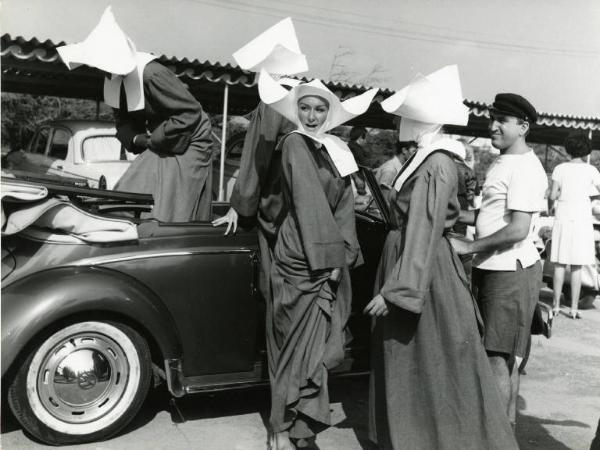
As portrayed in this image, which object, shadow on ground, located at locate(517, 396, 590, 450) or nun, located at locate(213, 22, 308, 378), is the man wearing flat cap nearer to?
shadow on ground, located at locate(517, 396, 590, 450)

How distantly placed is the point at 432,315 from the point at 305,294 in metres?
0.62

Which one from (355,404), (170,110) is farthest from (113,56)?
(355,404)

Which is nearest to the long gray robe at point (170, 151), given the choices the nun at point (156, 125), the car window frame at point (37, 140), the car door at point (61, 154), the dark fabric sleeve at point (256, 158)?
the nun at point (156, 125)

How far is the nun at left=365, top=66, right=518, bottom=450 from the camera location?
9.99 ft

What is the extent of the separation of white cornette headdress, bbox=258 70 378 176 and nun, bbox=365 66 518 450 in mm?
213

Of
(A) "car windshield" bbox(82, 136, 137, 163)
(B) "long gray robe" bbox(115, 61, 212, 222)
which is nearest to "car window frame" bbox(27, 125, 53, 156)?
(A) "car windshield" bbox(82, 136, 137, 163)

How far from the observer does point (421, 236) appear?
3053 millimetres

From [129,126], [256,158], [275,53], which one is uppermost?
[275,53]

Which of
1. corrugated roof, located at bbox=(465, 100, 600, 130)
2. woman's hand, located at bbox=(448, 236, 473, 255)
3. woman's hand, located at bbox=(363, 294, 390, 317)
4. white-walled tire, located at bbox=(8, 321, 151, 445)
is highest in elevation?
corrugated roof, located at bbox=(465, 100, 600, 130)

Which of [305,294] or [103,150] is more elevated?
[103,150]

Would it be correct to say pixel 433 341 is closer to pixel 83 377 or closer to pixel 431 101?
pixel 431 101

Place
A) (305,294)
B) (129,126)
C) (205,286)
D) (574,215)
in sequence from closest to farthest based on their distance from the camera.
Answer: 1. (305,294)
2. (205,286)
3. (129,126)
4. (574,215)

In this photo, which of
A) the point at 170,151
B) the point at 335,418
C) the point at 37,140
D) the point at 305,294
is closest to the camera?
the point at 305,294

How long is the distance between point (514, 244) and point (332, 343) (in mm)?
1077
